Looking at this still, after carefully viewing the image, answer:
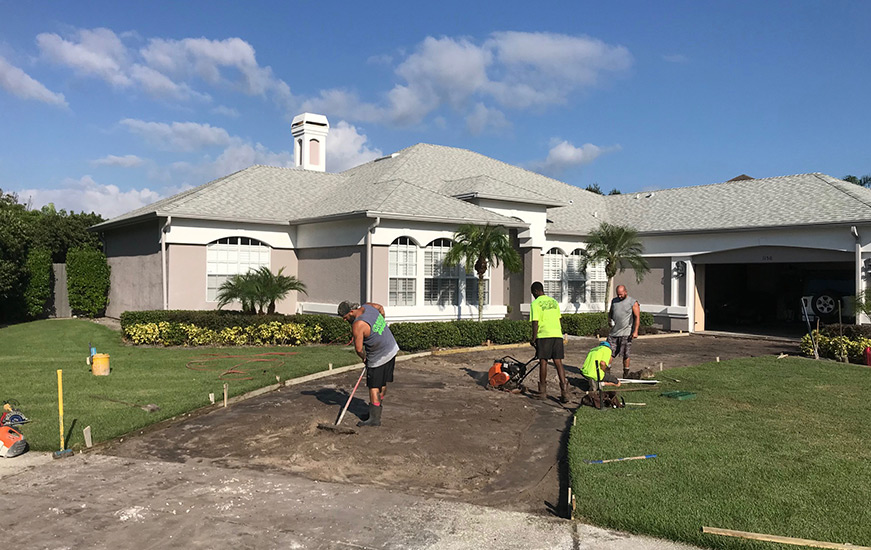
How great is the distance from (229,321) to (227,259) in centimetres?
324

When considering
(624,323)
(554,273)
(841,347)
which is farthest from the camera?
(554,273)

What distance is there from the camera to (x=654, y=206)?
27.2 m

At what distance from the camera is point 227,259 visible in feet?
66.6

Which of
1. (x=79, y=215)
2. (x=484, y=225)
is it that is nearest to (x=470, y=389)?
(x=484, y=225)

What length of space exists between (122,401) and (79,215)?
849 inches

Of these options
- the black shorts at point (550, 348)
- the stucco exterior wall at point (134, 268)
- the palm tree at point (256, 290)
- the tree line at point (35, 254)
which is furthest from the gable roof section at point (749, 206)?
the tree line at point (35, 254)

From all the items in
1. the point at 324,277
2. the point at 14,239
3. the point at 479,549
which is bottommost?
the point at 479,549

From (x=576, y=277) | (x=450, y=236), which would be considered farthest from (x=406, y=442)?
(x=576, y=277)

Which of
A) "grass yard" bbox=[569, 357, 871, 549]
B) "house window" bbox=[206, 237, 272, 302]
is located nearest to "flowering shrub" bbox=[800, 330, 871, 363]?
"grass yard" bbox=[569, 357, 871, 549]

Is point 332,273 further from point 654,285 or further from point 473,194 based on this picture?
point 654,285

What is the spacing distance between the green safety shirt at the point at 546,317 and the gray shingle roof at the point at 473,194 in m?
7.83

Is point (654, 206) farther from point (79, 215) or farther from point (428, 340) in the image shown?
point (79, 215)

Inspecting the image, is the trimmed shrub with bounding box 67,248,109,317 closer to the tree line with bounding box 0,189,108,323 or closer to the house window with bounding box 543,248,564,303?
the tree line with bounding box 0,189,108,323

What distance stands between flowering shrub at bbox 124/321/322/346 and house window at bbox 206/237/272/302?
261 cm
